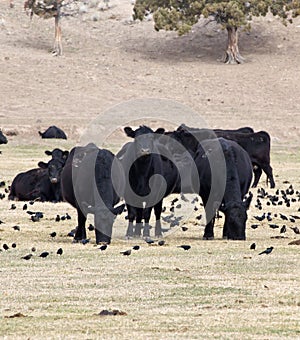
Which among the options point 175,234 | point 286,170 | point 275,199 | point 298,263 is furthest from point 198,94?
point 298,263

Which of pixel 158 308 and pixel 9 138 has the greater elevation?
pixel 158 308

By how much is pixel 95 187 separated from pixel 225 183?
6.64 feet

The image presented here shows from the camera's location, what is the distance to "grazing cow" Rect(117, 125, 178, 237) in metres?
15.8

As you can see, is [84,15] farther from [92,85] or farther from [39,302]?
[39,302]

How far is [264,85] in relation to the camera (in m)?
61.7

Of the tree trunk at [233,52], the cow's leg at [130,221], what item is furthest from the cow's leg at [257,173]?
the tree trunk at [233,52]

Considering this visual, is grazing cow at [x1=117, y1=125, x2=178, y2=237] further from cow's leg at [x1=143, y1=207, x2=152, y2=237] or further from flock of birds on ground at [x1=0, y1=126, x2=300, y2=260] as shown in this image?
flock of birds on ground at [x1=0, y1=126, x2=300, y2=260]

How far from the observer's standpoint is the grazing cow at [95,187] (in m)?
14.6

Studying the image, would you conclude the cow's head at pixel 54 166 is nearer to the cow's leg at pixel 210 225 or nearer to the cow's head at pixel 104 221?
the cow's leg at pixel 210 225

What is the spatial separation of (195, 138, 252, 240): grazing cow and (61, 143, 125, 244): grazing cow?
1.39 m

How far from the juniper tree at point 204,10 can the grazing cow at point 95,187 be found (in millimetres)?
45276

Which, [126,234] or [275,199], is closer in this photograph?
[126,234]

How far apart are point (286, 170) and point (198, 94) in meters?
27.1

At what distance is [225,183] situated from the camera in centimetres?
1570
